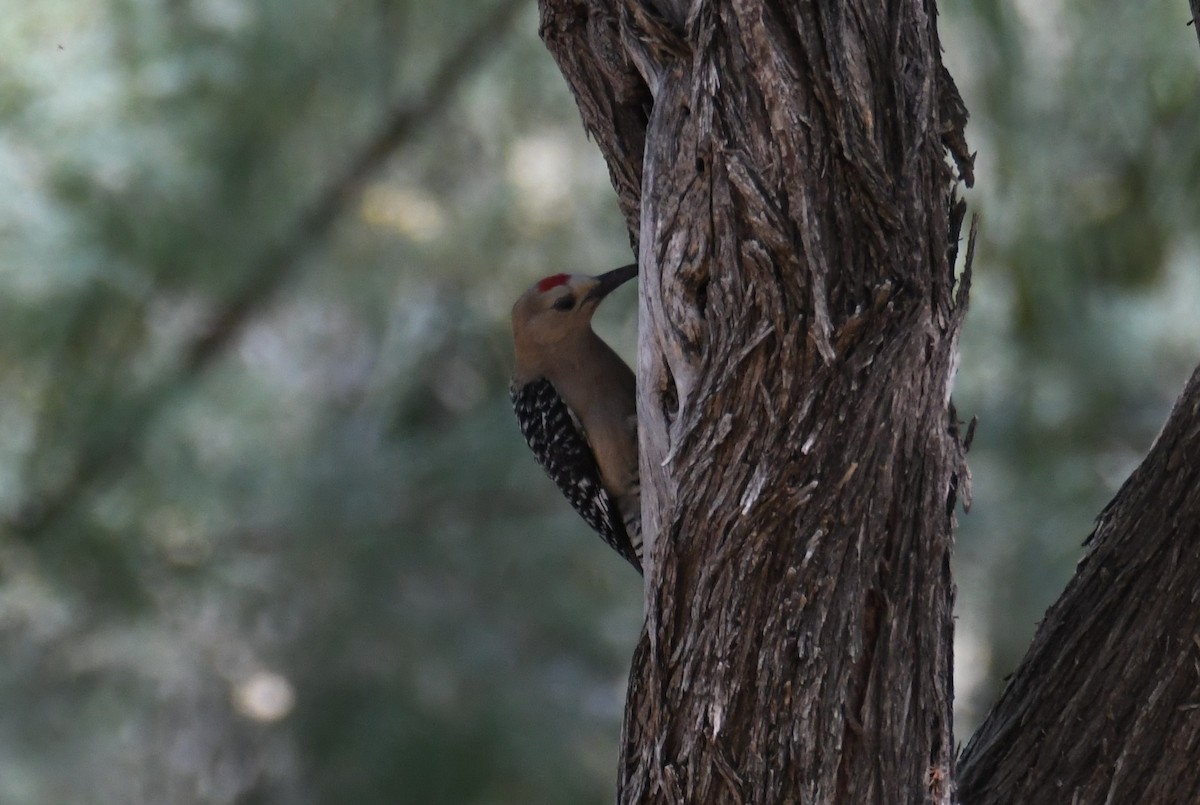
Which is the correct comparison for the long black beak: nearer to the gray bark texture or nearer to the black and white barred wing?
the black and white barred wing

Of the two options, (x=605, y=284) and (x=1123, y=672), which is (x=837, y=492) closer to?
(x=1123, y=672)

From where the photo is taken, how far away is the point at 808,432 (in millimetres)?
2096

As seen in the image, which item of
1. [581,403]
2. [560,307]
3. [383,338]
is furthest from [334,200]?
[581,403]

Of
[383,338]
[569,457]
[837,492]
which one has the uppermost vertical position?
[383,338]

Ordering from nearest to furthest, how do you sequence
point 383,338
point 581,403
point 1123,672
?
point 1123,672
point 581,403
point 383,338

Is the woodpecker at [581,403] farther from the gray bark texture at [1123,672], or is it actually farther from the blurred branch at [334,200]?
the blurred branch at [334,200]

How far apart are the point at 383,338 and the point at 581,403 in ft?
17.4

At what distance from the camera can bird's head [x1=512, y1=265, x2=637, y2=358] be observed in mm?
3990

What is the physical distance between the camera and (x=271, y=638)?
805 centimetres

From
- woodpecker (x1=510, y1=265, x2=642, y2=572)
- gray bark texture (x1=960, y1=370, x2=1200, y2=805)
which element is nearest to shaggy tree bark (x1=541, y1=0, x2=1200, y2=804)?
gray bark texture (x1=960, y1=370, x2=1200, y2=805)

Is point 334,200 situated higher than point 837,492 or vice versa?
point 334,200

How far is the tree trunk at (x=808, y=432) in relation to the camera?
2.07 metres

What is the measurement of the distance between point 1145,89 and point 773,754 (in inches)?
211

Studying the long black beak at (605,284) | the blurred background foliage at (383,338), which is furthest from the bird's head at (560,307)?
the blurred background foliage at (383,338)
